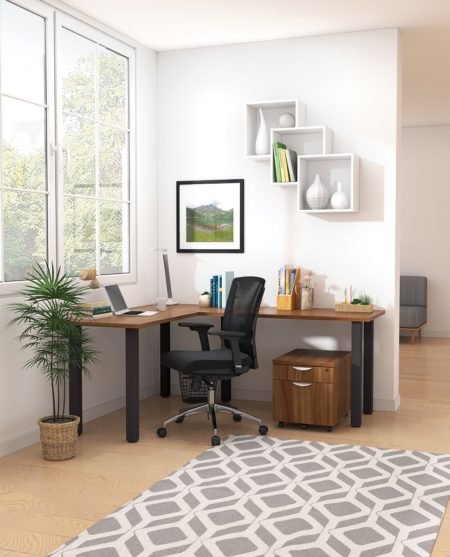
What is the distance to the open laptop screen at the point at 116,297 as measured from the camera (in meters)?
4.91

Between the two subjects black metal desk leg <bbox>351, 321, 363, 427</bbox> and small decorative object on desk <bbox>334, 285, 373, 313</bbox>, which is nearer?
black metal desk leg <bbox>351, 321, 363, 427</bbox>

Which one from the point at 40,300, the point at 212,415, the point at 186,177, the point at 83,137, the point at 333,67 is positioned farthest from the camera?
the point at 186,177

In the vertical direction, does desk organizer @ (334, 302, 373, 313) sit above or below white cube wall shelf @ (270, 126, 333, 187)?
below

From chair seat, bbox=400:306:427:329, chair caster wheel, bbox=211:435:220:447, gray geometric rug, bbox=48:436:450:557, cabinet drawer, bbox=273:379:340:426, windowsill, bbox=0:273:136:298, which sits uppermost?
windowsill, bbox=0:273:136:298

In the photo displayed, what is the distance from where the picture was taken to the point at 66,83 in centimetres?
481

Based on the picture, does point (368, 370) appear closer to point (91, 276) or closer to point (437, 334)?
point (91, 276)

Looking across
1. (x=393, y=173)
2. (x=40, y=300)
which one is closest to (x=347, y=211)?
(x=393, y=173)

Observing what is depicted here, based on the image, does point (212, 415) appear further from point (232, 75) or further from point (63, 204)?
point (232, 75)

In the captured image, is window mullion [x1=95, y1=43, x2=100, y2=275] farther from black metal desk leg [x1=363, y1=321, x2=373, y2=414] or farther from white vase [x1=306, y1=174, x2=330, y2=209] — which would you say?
black metal desk leg [x1=363, y1=321, x2=373, y2=414]

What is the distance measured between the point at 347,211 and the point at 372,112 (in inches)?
29.9

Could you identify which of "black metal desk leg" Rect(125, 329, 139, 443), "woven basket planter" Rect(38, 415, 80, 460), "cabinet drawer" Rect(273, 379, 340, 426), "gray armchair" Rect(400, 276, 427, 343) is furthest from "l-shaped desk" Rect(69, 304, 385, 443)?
"gray armchair" Rect(400, 276, 427, 343)

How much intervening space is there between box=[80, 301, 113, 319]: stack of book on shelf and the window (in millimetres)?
347

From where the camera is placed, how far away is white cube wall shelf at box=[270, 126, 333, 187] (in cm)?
530

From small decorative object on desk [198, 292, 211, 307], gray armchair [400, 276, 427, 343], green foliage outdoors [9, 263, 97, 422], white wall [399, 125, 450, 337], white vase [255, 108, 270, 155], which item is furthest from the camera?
white wall [399, 125, 450, 337]
